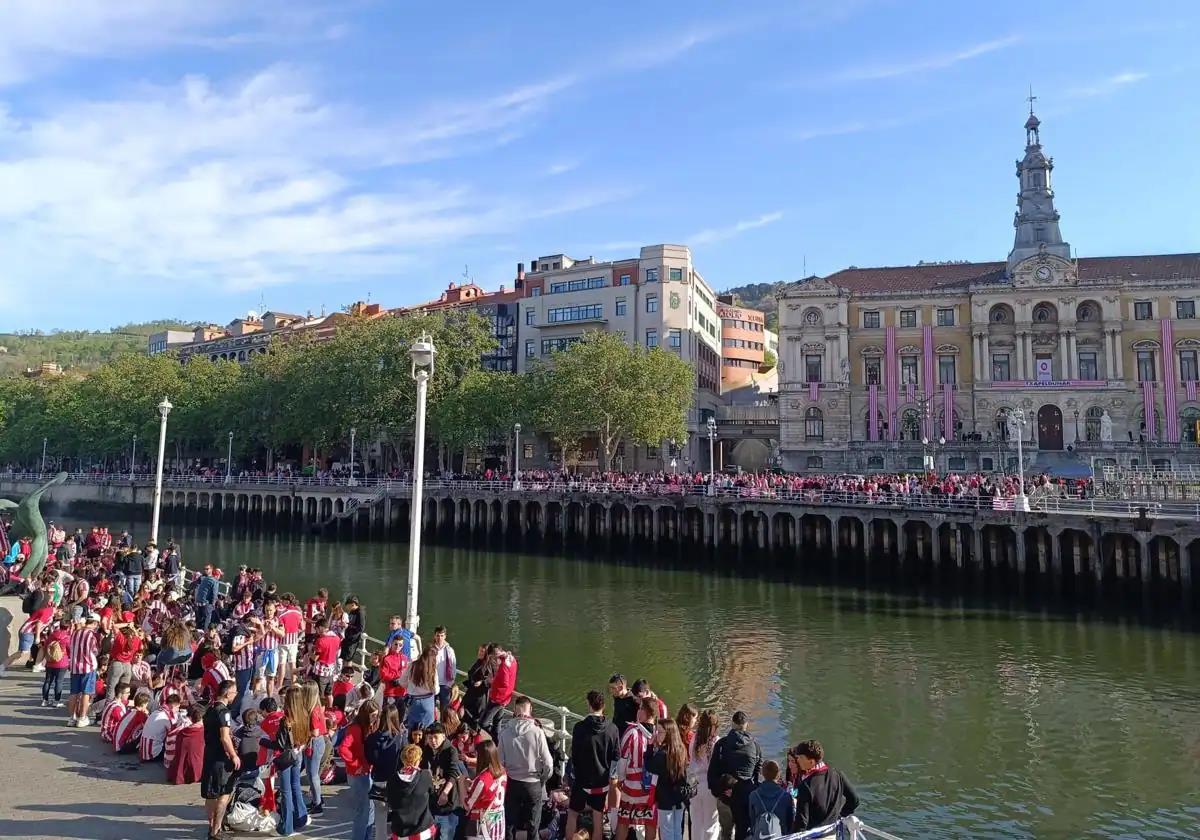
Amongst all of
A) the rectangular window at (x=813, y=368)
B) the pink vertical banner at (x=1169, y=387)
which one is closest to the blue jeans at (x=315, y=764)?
the rectangular window at (x=813, y=368)

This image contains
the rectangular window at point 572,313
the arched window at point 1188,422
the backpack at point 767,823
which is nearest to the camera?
the backpack at point 767,823

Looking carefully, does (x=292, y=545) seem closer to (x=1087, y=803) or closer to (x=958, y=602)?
(x=958, y=602)

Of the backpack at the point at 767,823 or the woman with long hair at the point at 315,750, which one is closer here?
the backpack at the point at 767,823

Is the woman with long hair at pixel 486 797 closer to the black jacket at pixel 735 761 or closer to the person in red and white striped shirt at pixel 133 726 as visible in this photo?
the black jacket at pixel 735 761

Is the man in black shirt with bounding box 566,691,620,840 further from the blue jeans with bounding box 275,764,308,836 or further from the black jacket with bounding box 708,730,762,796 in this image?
the blue jeans with bounding box 275,764,308,836

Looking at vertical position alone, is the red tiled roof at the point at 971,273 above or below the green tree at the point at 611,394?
above

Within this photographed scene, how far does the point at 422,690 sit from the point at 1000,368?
69326 mm

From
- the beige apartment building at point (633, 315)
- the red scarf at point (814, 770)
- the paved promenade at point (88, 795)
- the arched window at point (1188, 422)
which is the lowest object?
the paved promenade at point (88, 795)

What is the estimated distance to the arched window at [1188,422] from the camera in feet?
212

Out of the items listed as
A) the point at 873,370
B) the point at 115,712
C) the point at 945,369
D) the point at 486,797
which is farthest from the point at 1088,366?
the point at 115,712

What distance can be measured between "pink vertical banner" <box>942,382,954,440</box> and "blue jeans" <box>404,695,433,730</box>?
66.0 meters

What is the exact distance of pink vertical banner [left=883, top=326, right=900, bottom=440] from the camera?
2793 inches

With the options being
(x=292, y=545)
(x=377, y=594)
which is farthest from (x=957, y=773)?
(x=292, y=545)

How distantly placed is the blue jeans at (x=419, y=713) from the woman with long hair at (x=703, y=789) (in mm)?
3594
